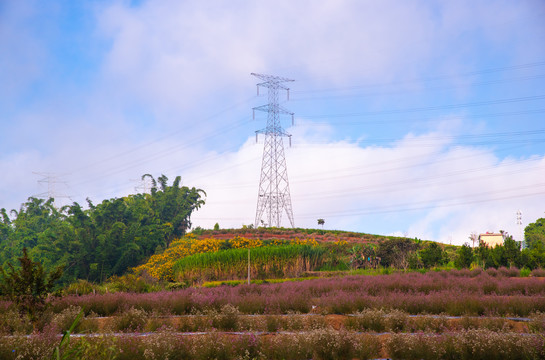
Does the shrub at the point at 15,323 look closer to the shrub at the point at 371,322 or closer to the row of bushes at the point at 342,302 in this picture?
the row of bushes at the point at 342,302

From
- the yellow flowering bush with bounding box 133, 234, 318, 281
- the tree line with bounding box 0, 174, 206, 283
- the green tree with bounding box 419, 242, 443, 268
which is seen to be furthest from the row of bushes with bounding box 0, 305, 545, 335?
the tree line with bounding box 0, 174, 206, 283

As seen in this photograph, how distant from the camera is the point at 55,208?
65.1 metres

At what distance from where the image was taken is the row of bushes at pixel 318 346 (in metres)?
6.86

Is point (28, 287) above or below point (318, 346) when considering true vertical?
above

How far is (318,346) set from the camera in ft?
22.8

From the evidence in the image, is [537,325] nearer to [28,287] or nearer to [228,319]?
[228,319]

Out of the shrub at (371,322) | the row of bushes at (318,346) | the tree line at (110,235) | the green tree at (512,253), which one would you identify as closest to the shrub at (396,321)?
the shrub at (371,322)

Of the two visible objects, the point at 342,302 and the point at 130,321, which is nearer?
the point at 130,321

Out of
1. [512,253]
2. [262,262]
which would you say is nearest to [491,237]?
[512,253]

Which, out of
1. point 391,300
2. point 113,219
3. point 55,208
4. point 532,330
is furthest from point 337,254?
point 55,208

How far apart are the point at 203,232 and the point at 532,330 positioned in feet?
135

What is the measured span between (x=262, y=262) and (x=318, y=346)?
1907 centimetres

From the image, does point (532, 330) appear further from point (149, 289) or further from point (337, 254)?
point (337, 254)

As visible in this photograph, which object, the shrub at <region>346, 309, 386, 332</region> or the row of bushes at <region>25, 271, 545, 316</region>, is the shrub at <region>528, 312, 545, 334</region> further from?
the shrub at <region>346, 309, 386, 332</region>
